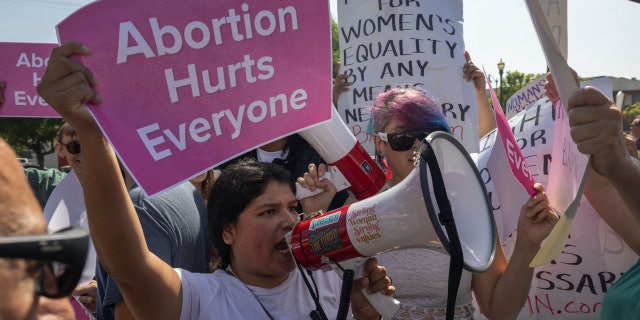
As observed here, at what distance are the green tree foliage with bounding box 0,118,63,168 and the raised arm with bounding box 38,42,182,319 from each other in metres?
23.8

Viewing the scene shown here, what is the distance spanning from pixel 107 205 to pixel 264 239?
0.59m

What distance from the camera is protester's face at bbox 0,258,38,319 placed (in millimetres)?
837

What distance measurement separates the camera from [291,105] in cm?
187

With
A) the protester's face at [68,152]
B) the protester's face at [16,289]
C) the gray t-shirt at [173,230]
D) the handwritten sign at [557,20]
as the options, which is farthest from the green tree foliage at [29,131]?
the protester's face at [16,289]

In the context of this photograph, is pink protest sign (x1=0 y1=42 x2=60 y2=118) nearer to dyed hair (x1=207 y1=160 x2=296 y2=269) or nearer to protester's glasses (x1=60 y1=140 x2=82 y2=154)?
protester's glasses (x1=60 y1=140 x2=82 y2=154)

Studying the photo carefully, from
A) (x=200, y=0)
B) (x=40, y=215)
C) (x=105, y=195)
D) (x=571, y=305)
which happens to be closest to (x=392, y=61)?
(x=571, y=305)

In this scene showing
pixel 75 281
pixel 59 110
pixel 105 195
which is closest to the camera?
pixel 75 281

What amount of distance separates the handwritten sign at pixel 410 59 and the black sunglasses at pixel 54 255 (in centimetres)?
251

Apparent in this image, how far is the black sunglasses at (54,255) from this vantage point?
0.82 meters

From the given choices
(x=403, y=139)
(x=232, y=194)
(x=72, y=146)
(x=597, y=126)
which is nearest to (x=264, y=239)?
(x=232, y=194)

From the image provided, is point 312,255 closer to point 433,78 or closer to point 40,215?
point 40,215

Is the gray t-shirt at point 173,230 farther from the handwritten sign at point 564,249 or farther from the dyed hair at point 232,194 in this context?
the handwritten sign at point 564,249

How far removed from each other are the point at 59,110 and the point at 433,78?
7.59 ft

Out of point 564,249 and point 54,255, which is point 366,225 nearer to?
point 54,255
